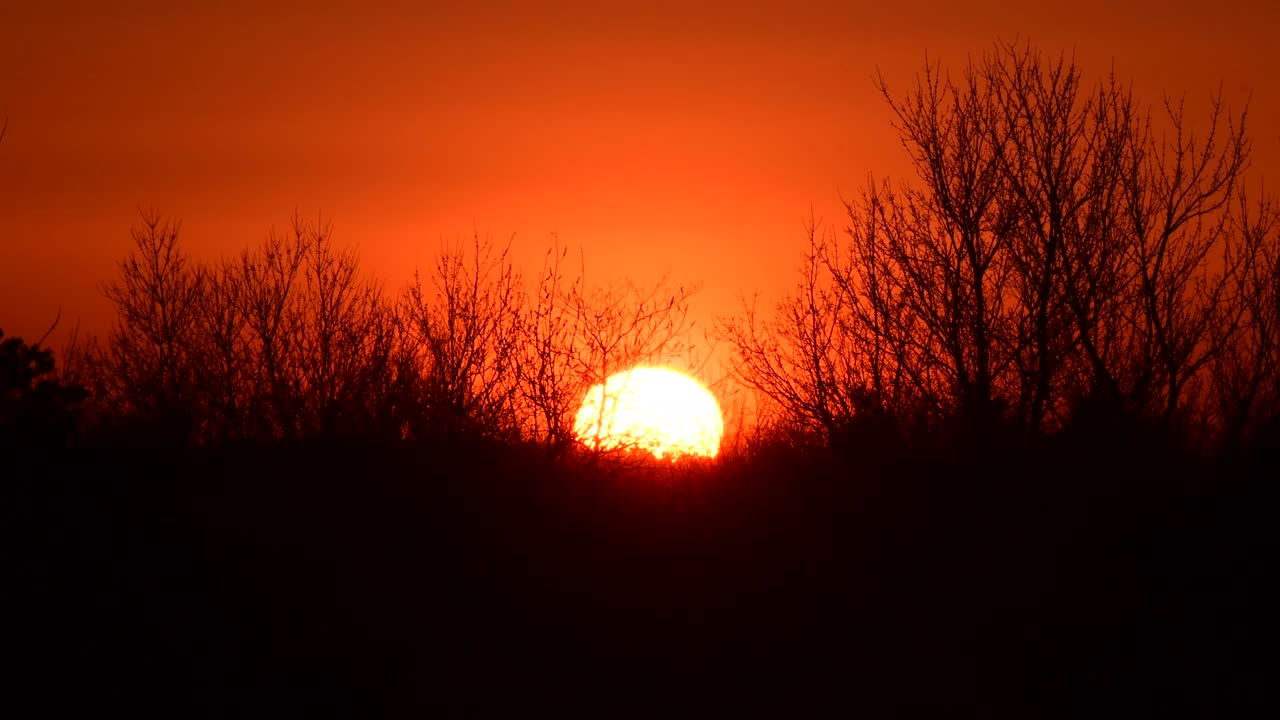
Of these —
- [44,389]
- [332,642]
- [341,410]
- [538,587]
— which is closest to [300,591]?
[332,642]

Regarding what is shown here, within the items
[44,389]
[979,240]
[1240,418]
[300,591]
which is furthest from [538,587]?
[1240,418]

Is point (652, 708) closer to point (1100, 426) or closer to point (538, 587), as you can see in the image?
point (538, 587)

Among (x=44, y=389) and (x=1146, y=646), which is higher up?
(x=44, y=389)

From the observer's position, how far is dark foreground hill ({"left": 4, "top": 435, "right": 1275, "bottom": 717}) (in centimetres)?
920

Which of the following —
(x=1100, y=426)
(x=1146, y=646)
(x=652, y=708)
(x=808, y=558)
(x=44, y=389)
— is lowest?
(x=652, y=708)

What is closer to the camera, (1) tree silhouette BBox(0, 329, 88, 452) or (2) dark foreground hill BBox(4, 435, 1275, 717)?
(2) dark foreground hill BBox(4, 435, 1275, 717)

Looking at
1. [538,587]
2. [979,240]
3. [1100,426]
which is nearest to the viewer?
[538,587]

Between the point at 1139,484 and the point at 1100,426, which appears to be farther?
the point at 1100,426

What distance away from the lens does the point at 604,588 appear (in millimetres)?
12367

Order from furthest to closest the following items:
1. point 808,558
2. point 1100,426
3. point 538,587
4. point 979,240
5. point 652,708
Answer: point 979,240
point 1100,426
point 808,558
point 538,587
point 652,708

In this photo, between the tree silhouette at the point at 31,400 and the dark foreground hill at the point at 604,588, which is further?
the tree silhouette at the point at 31,400

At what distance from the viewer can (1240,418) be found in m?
17.2

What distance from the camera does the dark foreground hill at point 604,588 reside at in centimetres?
920

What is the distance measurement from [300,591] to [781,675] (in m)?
4.31
